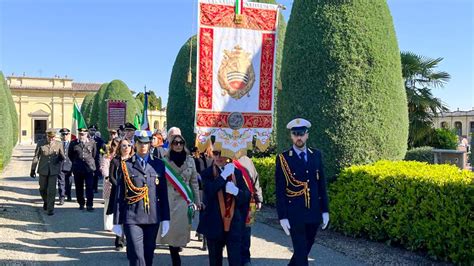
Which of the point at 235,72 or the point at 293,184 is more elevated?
the point at 235,72

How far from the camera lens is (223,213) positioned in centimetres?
500

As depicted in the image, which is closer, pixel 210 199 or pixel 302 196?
pixel 210 199

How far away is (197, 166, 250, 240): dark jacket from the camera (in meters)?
4.93

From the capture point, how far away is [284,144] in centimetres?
940

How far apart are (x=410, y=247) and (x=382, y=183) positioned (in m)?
1.03

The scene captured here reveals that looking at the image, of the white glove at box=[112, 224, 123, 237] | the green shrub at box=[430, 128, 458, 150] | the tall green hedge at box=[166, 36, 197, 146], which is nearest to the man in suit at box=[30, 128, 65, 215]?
the tall green hedge at box=[166, 36, 197, 146]

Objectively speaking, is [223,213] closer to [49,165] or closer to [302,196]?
[302,196]

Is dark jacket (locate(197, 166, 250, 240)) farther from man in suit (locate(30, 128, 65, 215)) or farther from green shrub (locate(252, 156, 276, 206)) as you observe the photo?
man in suit (locate(30, 128, 65, 215))

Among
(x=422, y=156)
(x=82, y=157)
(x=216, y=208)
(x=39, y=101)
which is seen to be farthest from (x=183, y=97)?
(x=39, y=101)

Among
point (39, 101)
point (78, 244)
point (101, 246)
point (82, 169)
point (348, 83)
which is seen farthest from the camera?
point (39, 101)

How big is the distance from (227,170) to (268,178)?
18.4 feet

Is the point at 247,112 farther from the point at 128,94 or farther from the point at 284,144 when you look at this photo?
the point at 128,94

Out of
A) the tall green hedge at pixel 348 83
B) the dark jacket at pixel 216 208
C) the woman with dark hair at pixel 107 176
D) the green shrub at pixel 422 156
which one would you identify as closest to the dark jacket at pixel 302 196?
the dark jacket at pixel 216 208

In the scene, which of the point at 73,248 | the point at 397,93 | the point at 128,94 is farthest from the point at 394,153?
the point at 128,94
